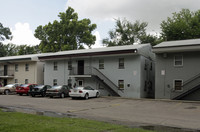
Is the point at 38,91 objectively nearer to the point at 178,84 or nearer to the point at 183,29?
the point at 178,84

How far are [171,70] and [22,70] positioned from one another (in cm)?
2505

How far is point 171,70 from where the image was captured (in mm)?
22500

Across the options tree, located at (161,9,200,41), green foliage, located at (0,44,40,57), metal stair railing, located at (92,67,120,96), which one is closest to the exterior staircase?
metal stair railing, located at (92,67,120,96)

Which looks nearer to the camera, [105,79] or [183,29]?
[105,79]

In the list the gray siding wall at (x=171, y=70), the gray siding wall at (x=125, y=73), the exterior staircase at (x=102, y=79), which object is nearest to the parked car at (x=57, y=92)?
the exterior staircase at (x=102, y=79)

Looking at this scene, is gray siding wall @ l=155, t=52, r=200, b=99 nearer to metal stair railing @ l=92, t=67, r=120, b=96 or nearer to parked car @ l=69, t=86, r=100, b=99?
metal stair railing @ l=92, t=67, r=120, b=96

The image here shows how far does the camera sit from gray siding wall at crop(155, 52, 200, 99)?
21391 mm

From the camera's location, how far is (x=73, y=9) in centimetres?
5394

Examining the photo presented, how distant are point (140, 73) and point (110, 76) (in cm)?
394

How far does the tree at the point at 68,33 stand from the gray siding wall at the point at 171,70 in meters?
30.0

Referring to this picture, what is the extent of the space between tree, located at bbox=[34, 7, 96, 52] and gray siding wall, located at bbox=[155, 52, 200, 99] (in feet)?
98.5

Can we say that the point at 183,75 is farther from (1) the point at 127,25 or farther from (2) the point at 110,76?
(1) the point at 127,25

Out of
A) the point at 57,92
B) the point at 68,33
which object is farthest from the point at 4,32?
the point at 57,92

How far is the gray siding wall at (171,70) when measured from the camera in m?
21.4
